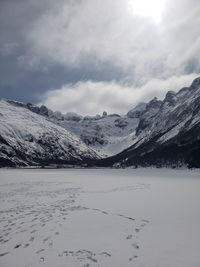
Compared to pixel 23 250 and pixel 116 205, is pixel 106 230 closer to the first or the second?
pixel 23 250

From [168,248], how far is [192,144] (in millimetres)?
172170

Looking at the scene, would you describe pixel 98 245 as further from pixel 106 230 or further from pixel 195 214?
pixel 195 214

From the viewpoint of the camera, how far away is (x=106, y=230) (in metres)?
18.0

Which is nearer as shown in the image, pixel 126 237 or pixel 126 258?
pixel 126 258

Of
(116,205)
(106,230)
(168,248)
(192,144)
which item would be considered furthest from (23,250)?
(192,144)

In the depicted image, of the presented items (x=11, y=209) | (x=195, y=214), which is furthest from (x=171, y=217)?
(x=11, y=209)

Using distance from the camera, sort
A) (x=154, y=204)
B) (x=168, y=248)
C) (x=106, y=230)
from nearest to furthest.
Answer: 1. (x=168, y=248)
2. (x=106, y=230)
3. (x=154, y=204)

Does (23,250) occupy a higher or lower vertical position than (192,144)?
lower

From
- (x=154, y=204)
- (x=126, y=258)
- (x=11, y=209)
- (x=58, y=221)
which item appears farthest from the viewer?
(x=154, y=204)

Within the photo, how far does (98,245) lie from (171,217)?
8238mm

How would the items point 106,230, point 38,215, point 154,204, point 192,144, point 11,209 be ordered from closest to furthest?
point 106,230 < point 38,215 < point 11,209 < point 154,204 < point 192,144

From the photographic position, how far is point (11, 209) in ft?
83.2

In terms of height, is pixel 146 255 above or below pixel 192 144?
below

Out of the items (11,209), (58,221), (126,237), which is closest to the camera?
(126,237)
